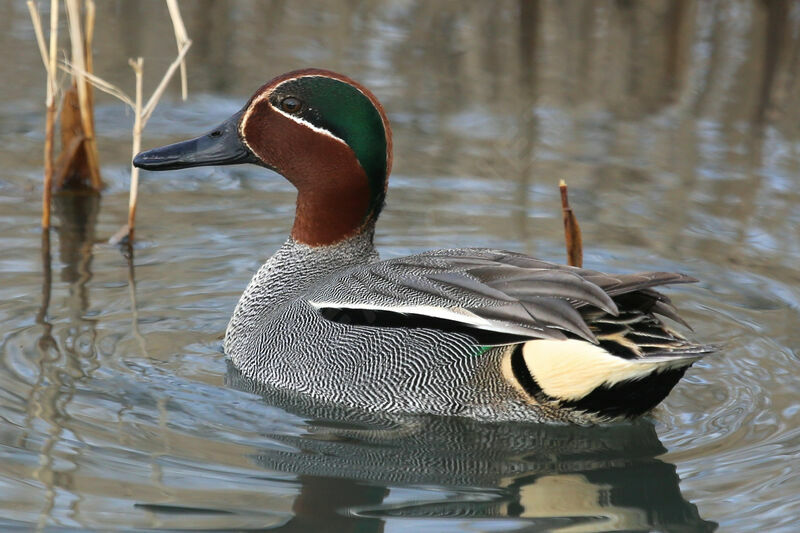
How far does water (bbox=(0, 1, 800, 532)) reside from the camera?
427cm

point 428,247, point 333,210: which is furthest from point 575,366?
point 428,247

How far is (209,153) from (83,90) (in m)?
1.76

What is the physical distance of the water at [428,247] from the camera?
427cm

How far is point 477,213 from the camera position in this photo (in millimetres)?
7324

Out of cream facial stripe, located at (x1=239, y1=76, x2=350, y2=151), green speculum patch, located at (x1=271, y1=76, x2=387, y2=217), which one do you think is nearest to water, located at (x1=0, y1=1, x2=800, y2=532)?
cream facial stripe, located at (x1=239, y1=76, x2=350, y2=151)

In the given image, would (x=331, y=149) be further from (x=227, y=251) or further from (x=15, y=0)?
(x=15, y=0)

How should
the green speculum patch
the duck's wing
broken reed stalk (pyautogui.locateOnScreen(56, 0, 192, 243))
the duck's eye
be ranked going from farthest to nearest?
1. broken reed stalk (pyautogui.locateOnScreen(56, 0, 192, 243))
2. the duck's eye
3. the green speculum patch
4. the duck's wing

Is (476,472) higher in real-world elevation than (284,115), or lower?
lower

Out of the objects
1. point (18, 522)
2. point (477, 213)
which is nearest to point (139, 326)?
point (18, 522)

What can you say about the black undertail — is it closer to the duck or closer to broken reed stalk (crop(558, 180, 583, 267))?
the duck

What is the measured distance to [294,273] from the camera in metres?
5.69

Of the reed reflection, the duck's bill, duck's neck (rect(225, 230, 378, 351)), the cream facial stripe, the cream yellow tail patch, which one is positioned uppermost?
the cream facial stripe

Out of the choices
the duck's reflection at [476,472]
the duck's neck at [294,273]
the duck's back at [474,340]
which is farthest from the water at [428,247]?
the duck's neck at [294,273]

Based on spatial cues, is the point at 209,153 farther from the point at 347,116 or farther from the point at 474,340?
the point at 474,340
